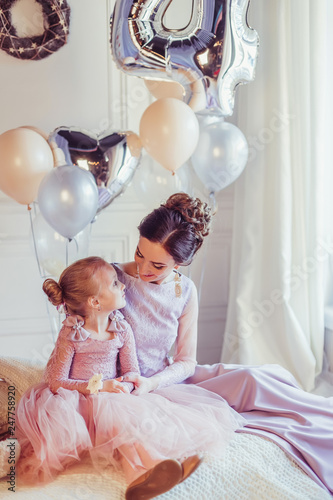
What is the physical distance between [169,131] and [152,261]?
31.8 inches

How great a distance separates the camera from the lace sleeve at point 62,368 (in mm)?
1696

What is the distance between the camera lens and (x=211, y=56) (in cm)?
246

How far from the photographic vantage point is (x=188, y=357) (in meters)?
2.01

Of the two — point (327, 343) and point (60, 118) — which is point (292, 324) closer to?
point (327, 343)

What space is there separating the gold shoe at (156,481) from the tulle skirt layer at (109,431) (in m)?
0.08

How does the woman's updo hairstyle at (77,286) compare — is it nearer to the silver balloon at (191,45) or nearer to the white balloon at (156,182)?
the white balloon at (156,182)

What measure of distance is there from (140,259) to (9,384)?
0.59 metres

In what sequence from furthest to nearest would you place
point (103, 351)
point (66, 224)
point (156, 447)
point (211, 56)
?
point (211, 56)
point (66, 224)
point (103, 351)
point (156, 447)

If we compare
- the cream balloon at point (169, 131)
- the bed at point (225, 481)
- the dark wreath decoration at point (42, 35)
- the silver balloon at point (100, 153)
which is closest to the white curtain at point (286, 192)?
the cream balloon at point (169, 131)

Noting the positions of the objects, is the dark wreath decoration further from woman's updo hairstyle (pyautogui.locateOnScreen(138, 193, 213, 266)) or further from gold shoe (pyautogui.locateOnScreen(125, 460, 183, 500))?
gold shoe (pyautogui.locateOnScreen(125, 460, 183, 500))

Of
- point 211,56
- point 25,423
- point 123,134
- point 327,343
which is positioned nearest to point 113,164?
point 123,134

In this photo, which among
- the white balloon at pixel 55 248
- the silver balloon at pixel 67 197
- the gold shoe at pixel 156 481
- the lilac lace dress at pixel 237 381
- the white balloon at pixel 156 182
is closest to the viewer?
the gold shoe at pixel 156 481

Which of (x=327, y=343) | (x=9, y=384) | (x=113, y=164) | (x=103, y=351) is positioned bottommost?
(x=327, y=343)

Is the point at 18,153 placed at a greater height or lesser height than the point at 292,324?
greater
